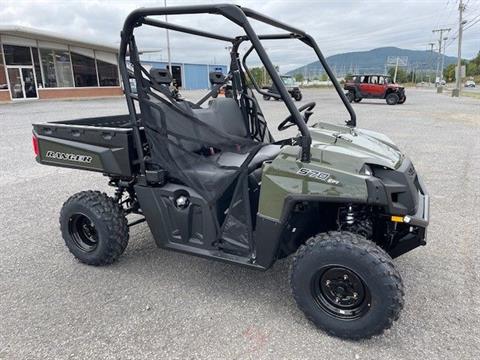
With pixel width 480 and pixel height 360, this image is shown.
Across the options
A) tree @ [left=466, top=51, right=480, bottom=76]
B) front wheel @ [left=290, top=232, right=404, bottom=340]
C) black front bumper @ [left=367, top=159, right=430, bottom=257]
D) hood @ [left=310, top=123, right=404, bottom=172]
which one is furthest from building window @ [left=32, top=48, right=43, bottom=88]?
tree @ [left=466, top=51, right=480, bottom=76]

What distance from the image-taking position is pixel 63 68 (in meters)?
26.9

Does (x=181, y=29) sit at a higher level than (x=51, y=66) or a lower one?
lower

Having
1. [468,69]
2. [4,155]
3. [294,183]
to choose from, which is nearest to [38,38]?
[4,155]

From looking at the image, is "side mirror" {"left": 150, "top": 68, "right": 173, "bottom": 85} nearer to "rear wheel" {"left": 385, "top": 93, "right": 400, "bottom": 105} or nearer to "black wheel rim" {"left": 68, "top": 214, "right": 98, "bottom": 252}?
"black wheel rim" {"left": 68, "top": 214, "right": 98, "bottom": 252}

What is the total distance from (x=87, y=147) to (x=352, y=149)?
2033mm

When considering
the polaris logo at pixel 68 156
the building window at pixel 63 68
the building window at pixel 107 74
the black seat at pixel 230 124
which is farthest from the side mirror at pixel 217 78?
the building window at pixel 107 74

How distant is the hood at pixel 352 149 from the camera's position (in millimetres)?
2318

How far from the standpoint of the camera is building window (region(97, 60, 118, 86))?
29453mm

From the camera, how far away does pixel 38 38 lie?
963 inches

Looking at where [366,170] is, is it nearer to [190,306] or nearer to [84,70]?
[190,306]

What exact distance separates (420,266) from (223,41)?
8.83ft

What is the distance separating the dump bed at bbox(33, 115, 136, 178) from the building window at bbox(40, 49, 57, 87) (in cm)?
2571

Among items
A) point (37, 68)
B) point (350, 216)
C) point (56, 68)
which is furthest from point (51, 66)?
point (350, 216)

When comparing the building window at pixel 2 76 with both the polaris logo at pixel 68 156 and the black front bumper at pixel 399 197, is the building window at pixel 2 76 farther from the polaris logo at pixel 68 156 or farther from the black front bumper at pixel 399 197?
the black front bumper at pixel 399 197
